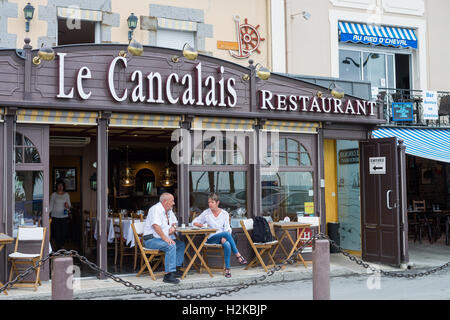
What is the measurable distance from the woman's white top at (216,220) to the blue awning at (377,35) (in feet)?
22.3

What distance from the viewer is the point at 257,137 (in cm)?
1056

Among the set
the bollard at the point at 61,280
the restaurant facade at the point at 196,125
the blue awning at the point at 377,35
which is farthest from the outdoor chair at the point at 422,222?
the bollard at the point at 61,280

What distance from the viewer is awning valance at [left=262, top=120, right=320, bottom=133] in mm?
10641

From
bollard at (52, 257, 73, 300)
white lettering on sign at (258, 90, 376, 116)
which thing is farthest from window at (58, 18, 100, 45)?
bollard at (52, 257, 73, 300)

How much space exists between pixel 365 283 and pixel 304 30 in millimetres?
6985

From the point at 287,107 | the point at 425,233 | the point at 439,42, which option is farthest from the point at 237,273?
the point at 439,42

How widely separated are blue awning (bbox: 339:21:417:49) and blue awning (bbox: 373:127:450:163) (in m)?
2.69

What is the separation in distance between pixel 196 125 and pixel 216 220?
5.47ft

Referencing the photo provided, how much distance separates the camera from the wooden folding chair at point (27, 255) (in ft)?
27.4

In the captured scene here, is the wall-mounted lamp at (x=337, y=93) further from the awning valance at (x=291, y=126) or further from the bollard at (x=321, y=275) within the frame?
the bollard at (x=321, y=275)

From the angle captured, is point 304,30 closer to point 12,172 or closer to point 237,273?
point 237,273

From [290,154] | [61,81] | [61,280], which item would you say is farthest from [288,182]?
[61,280]

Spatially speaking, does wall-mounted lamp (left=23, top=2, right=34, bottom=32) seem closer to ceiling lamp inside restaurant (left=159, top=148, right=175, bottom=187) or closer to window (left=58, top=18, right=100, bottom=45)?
window (left=58, top=18, right=100, bottom=45)
